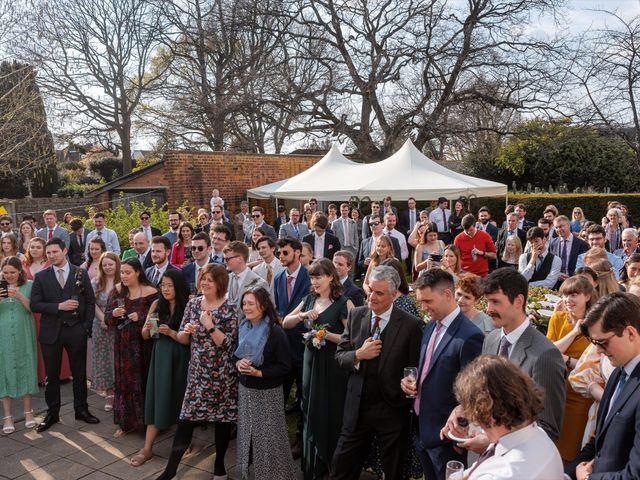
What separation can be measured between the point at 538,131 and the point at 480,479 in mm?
21865

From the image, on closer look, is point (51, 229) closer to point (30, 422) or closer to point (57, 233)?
point (57, 233)

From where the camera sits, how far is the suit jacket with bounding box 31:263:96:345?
19.1 feet

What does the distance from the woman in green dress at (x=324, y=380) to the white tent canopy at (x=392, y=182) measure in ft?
28.7

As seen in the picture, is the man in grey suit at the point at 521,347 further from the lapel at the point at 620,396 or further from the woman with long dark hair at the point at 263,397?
the woman with long dark hair at the point at 263,397

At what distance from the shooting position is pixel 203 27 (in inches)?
1048

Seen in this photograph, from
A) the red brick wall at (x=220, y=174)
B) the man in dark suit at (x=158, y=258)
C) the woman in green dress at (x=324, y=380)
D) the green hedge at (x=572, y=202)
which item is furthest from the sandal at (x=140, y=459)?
the green hedge at (x=572, y=202)

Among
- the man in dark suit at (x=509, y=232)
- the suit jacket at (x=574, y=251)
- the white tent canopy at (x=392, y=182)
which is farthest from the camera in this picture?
the white tent canopy at (x=392, y=182)

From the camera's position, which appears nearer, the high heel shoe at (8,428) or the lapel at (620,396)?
the lapel at (620,396)

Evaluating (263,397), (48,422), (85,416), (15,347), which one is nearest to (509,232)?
(263,397)

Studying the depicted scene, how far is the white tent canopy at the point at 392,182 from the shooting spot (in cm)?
1308

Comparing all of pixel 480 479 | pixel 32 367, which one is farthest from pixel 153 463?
pixel 480 479

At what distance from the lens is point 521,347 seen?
306 centimetres

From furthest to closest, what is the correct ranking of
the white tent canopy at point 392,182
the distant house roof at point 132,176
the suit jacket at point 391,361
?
the distant house roof at point 132,176 < the white tent canopy at point 392,182 < the suit jacket at point 391,361

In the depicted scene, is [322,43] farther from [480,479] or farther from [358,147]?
[480,479]
